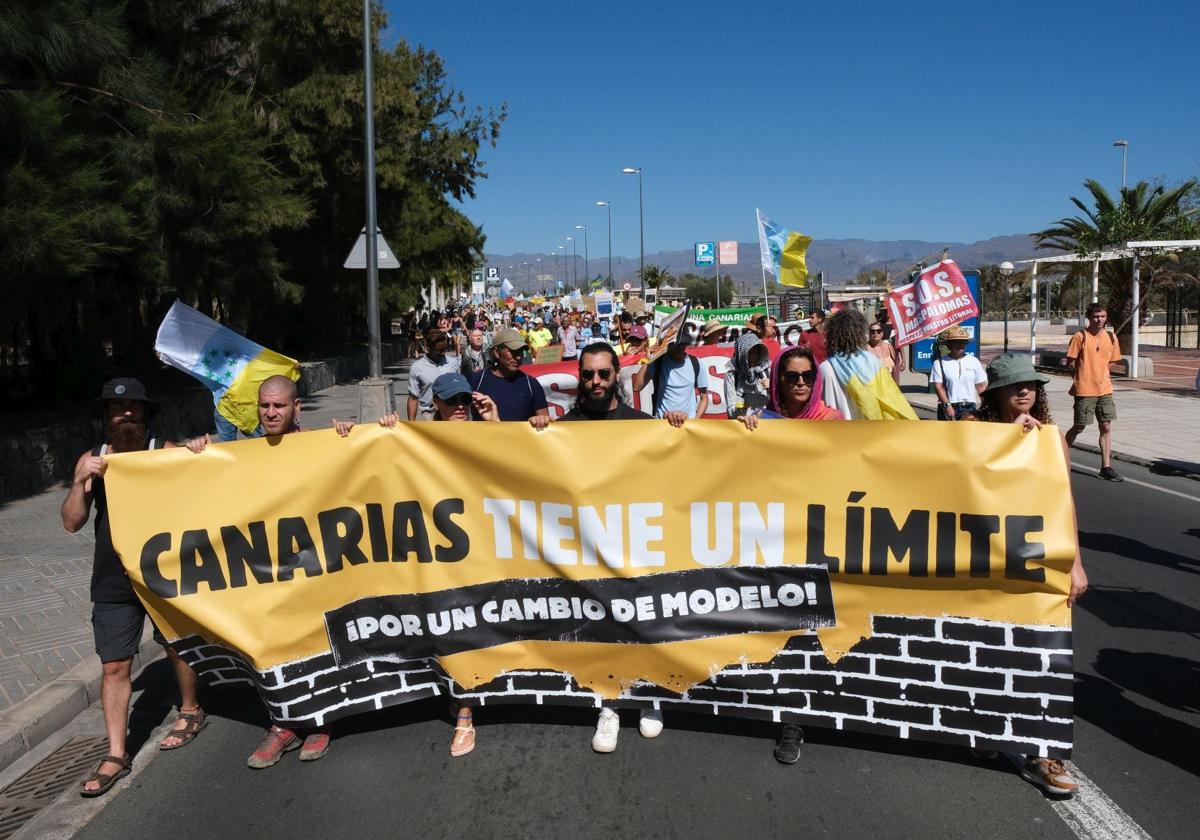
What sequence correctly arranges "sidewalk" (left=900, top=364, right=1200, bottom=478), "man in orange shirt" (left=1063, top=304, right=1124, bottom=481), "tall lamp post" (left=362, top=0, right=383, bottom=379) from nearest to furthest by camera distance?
"man in orange shirt" (left=1063, top=304, right=1124, bottom=481) < "sidewalk" (left=900, top=364, right=1200, bottom=478) < "tall lamp post" (left=362, top=0, right=383, bottom=379)

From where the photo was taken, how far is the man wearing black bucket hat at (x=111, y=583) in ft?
14.0

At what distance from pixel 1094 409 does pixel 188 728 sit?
32.0ft

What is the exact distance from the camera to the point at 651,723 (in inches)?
177

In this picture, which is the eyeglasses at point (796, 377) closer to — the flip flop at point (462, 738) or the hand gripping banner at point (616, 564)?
the hand gripping banner at point (616, 564)

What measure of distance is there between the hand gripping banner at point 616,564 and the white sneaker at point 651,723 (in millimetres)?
129

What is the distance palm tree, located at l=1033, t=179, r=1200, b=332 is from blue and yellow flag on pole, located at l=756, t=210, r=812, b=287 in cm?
1478

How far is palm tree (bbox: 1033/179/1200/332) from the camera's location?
28.4m

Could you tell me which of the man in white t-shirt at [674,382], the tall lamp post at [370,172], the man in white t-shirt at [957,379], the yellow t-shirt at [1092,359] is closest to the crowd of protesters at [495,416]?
the man in white t-shirt at [674,382]

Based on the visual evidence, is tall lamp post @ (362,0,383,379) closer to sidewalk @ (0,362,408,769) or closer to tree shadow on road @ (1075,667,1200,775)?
sidewalk @ (0,362,408,769)

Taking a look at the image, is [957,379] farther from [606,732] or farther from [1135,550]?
[606,732]

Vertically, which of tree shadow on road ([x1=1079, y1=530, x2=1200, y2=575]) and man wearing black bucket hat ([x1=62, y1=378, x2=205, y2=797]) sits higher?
man wearing black bucket hat ([x1=62, y1=378, x2=205, y2=797])

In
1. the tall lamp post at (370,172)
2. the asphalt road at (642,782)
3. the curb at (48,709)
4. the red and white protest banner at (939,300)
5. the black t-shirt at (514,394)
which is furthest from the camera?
the tall lamp post at (370,172)

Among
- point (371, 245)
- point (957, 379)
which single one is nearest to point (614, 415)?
point (957, 379)

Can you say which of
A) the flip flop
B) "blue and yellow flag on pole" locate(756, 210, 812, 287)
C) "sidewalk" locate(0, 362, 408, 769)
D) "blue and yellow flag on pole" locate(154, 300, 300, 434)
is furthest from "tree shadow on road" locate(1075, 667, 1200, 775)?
"blue and yellow flag on pole" locate(756, 210, 812, 287)
